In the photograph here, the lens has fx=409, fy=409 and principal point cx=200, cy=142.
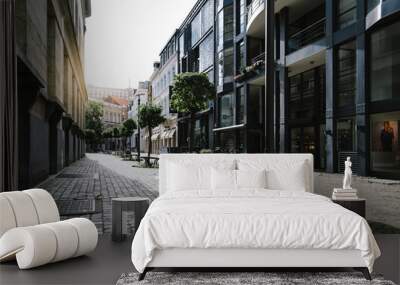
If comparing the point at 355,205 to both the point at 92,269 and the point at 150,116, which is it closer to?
the point at 92,269

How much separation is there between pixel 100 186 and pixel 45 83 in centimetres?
262

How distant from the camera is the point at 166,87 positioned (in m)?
6.57

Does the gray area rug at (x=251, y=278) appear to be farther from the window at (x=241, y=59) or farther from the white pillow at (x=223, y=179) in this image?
the window at (x=241, y=59)

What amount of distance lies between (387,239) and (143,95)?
408cm

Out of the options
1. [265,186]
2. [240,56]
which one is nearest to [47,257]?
[265,186]

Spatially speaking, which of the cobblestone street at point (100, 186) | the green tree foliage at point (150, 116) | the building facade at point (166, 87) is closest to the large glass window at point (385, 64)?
the building facade at point (166, 87)

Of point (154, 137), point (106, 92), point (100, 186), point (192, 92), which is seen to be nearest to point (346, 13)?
point (192, 92)

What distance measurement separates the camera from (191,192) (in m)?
3.94

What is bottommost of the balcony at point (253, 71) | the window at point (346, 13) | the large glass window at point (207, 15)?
the balcony at point (253, 71)

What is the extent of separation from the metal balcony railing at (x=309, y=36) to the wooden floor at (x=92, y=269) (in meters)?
4.53

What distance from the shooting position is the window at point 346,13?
7.31m

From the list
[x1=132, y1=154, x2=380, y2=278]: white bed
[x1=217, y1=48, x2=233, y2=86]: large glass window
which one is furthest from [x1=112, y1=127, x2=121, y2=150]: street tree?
[x1=132, y1=154, x2=380, y2=278]: white bed

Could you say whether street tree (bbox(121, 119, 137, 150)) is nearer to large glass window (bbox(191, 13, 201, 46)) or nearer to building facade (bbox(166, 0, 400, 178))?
building facade (bbox(166, 0, 400, 178))

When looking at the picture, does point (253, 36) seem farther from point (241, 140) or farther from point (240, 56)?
point (241, 140)
